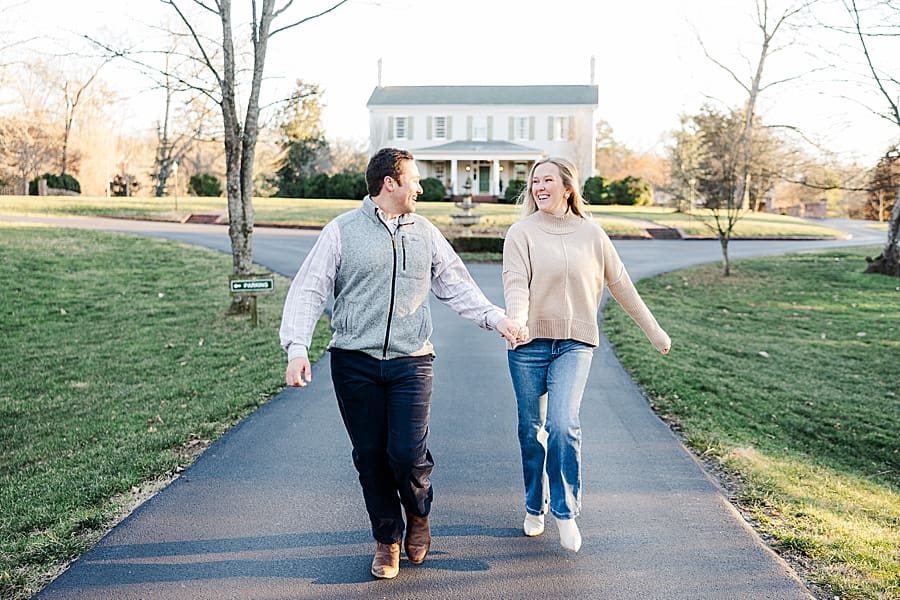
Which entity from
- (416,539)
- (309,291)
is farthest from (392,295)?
(416,539)

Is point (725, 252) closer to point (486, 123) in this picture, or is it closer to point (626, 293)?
point (626, 293)

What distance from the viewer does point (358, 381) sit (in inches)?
143

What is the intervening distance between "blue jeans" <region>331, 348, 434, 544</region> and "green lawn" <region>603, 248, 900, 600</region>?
6.55 feet

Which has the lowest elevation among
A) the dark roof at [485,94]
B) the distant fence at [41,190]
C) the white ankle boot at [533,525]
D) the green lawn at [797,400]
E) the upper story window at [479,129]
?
the green lawn at [797,400]

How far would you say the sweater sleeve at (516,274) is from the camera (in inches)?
156

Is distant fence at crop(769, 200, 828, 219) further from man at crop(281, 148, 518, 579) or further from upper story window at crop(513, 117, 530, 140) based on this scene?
man at crop(281, 148, 518, 579)

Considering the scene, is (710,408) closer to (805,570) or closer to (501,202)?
(805,570)

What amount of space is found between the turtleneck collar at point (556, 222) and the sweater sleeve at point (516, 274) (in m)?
0.14

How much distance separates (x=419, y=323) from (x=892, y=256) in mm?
20021

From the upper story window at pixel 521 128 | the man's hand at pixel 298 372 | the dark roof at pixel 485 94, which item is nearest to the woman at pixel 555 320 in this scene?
the man's hand at pixel 298 372

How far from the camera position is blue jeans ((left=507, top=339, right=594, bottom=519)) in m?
3.97

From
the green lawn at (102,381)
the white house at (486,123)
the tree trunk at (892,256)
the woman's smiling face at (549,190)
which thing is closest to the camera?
the woman's smiling face at (549,190)

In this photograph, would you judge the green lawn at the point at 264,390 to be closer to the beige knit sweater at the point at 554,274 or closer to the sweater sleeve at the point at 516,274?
the beige knit sweater at the point at 554,274

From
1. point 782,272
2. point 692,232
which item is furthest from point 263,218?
point 782,272
